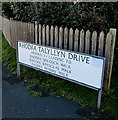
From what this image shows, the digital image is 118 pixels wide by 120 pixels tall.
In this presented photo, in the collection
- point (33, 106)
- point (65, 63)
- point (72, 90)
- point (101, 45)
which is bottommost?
point (33, 106)

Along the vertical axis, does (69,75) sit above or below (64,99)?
above

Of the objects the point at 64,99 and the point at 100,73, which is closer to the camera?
the point at 100,73

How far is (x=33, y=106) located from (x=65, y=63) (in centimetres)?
108

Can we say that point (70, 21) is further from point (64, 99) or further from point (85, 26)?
point (64, 99)

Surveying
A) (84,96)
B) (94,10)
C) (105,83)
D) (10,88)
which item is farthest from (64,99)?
(94,10)

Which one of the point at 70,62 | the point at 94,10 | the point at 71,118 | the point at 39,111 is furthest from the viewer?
the point at 94,10

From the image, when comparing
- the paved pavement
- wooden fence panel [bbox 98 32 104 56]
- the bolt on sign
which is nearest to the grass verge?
the paved pavement

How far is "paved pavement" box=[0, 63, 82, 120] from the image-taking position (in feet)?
10.7

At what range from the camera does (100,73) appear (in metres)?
3.28

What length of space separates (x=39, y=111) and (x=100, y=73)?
1.32 m

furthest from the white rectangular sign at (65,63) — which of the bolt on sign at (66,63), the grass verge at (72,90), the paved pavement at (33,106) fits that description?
the paved pavement at (33,106)

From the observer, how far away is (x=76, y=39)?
13.2ft

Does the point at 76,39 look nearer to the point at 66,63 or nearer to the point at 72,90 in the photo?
the point at 66,63

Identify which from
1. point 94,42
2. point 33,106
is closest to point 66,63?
point 94,42
